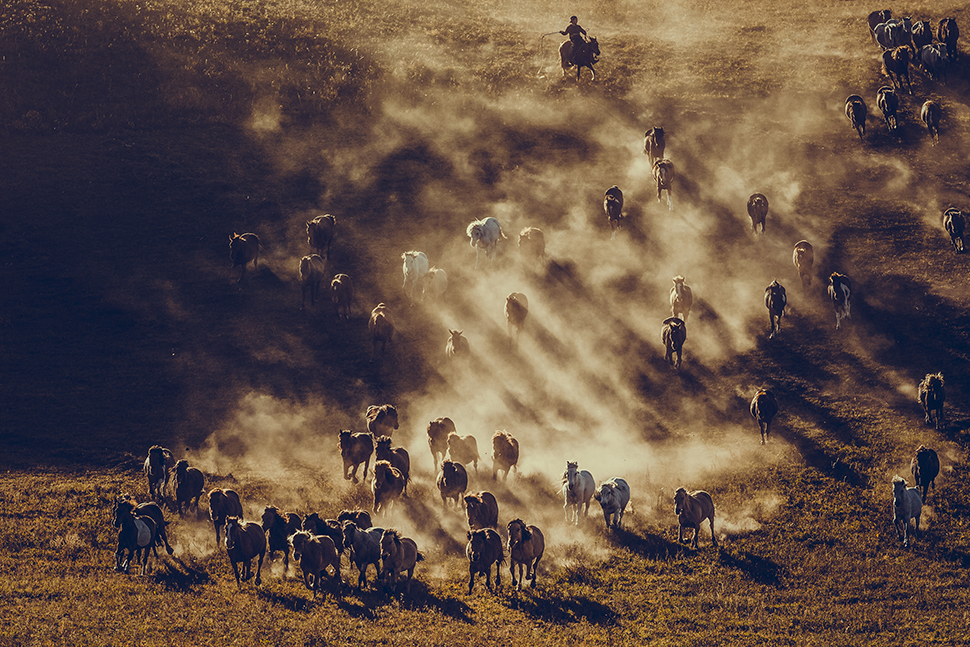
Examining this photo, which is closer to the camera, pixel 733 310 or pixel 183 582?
pixel 183 582

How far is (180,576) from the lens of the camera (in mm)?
23125

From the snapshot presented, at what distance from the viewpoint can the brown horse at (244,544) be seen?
2258 cm

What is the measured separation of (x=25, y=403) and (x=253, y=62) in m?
25.9

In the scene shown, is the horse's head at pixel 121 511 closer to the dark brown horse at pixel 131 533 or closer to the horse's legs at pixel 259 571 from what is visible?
the dark brown horse at pixel 131 533

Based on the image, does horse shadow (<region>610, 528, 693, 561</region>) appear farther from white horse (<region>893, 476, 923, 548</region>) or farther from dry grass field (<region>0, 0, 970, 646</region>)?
white horse (<region>893, 476, 923, 548</region>)

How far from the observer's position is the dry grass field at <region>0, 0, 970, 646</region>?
74.3 ft

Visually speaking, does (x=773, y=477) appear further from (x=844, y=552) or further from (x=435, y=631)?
(x=435, y=631)

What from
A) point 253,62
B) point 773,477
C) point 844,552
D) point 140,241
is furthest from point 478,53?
point 844,552

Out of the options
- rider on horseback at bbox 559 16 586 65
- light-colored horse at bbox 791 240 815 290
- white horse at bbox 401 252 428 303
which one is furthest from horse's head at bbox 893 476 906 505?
rider on horseback at bbox 559 16 586 65

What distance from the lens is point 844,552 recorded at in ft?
Result: 78.9

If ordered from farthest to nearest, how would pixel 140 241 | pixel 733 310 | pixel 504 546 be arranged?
pixel 140 241 → pixel 733 310 → pixel 504 546

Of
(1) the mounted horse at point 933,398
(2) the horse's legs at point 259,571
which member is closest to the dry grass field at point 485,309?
(2) the horse's legs at point 259,571

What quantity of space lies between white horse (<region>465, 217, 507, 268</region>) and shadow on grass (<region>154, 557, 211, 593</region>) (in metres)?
18.6

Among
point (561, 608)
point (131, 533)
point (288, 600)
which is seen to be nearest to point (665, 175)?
point (561, 608)
